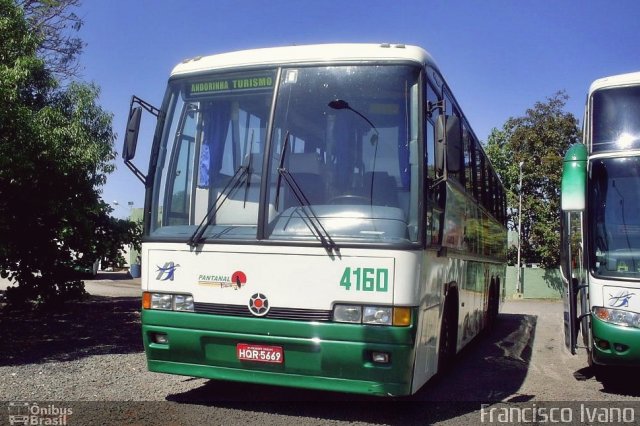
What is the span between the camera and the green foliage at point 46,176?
31.1ft

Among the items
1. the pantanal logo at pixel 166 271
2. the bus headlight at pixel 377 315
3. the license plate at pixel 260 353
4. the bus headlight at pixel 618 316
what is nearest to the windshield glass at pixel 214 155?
the pantanal logo at pixel 166 271

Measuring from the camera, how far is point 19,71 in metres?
9.78

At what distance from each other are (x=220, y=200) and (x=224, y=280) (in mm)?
763

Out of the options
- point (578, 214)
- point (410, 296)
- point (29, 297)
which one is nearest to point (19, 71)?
point (29, 297)

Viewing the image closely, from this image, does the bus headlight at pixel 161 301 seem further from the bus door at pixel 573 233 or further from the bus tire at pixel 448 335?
the bus door at pixel 573 233

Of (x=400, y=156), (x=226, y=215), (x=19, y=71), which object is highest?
(x=19, y=71)

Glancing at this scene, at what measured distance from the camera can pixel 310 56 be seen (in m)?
6.17

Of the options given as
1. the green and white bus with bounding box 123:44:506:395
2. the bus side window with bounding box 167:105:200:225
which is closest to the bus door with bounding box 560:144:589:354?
the green and white bus with bounding box 123:44:506:395

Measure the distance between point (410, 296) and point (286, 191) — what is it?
1457 mm

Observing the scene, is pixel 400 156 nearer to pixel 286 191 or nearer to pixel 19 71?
pixel 286 191

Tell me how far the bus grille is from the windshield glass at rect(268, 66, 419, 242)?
0.65 metres

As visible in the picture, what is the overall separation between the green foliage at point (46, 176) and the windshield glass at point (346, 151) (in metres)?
4.63

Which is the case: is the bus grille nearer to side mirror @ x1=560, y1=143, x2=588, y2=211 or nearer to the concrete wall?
side mirror @ x1=560, y1=143, x2=588, y2=211

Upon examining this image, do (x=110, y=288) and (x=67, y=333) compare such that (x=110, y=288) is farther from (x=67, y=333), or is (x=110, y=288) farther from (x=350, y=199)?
(x=350, y=199)
